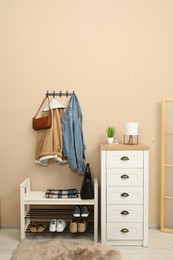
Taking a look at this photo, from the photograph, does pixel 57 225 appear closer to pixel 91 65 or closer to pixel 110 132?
pixel 110 132

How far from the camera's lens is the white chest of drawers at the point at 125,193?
257cm

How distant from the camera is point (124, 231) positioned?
2.60 m

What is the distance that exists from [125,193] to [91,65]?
1.52m

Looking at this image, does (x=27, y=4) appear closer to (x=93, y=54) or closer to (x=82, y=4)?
(x=82, y=4)

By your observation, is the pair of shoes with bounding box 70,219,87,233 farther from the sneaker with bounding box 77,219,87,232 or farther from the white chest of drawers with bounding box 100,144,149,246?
the white chest of drawers with bounding box 100,144,149,246

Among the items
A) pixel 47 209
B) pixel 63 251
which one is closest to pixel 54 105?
pixel 47 209

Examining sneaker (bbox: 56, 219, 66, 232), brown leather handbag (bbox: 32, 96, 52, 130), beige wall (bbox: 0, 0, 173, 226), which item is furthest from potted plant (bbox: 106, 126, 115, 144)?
sneaker (bbox: 56, 219, 66, 232)

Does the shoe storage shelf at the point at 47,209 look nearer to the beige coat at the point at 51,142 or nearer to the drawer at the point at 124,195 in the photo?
the drawer at the point at 124,195

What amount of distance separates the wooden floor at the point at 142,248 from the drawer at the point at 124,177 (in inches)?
25.4

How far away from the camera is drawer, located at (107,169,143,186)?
2.58 meters

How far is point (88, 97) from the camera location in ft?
9.93

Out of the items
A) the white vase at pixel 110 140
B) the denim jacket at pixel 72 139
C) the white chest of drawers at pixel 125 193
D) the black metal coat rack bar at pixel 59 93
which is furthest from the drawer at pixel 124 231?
the black metal coat rack bar at pixel 59 93

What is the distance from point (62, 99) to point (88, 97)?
312mm

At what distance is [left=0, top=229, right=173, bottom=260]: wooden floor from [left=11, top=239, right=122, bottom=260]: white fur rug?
10 cm
